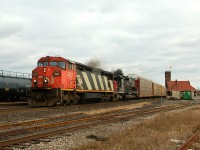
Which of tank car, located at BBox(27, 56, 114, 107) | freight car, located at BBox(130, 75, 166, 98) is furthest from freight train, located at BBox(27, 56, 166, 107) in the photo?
freight car, located at BBox(130, 75, 166, 98)

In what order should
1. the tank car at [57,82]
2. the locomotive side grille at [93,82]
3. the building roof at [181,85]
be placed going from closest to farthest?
the tank car at [57,82] → the locomotive side grille at [93,82] → the building roof at [181,85]

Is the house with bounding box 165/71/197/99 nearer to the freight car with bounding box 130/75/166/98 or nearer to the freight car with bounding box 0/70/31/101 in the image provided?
the freight car with bounding box 130/75/166/98

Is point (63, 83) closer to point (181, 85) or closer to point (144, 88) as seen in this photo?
point (144, 88)

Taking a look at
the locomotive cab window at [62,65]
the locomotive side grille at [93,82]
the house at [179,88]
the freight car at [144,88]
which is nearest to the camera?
the locomotive cab window at [62,65]

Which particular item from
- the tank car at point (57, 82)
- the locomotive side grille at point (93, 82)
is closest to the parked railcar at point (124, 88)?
the locomotive side grille at point (93, 82)

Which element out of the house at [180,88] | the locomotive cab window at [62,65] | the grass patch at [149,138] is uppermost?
the locomotive cab window at [62,65]

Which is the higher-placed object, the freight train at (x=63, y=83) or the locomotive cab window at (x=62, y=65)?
the locomotive cab window at (x=62, y=65)

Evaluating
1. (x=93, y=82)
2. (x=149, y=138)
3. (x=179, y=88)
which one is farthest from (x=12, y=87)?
(x=179, y=88)

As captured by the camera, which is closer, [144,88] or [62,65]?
[62,65]

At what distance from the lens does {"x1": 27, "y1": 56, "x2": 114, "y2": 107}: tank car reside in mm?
21312

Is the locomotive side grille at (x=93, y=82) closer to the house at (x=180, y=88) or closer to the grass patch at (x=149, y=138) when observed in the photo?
the grass patch at (x=149, y=138)

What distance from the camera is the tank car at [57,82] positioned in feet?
69.9

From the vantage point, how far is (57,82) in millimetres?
21547

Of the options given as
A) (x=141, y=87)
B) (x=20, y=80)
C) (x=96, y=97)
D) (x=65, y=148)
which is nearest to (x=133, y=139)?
(x=65, y=148)
